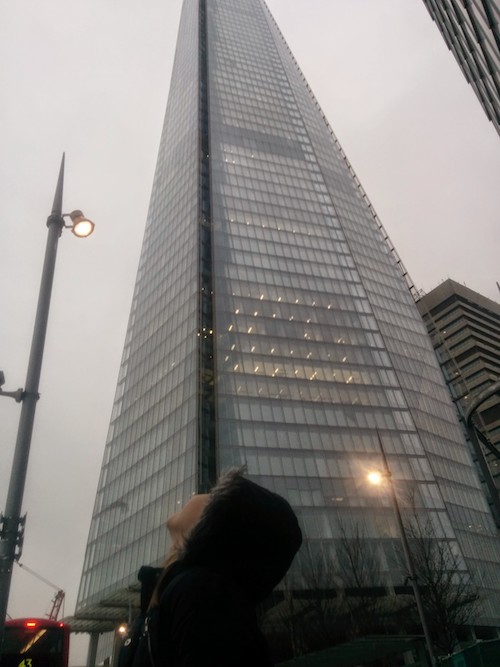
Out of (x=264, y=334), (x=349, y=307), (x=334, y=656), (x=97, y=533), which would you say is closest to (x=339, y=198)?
(x=349, y=307)

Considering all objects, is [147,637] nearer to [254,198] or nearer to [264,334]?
[264,334]

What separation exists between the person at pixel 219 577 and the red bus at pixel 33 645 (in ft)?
59.6

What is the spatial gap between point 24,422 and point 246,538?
5.64m

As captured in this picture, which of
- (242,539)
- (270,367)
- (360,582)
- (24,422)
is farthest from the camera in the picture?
(270,367)

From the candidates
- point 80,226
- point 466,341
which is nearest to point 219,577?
point 80,226

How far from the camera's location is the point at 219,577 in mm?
2205

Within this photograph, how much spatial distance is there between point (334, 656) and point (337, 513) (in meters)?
22.0

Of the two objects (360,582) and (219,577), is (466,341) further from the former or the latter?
(219,577)

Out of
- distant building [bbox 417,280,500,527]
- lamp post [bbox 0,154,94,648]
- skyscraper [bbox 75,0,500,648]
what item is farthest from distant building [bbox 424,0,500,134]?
distant building [bbox 417,280,500,527]

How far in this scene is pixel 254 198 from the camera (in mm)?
76438

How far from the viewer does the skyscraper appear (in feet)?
166

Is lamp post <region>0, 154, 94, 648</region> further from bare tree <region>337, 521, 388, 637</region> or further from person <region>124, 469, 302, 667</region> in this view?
bare tree <region>337, 521, 388, 637</region>

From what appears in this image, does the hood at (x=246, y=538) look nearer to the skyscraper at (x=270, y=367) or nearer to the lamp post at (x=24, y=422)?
the lamp post at (x=24, y=422)

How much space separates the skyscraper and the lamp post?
31.7m
